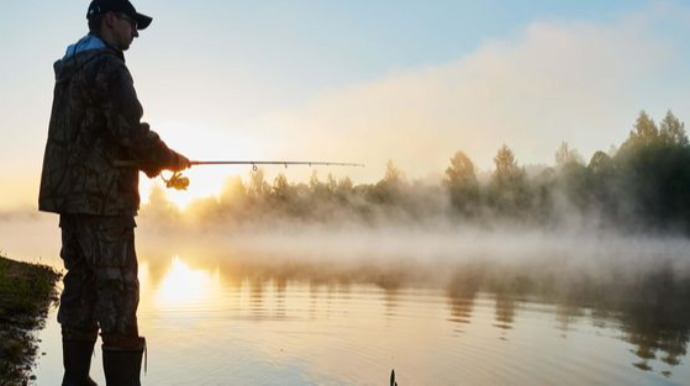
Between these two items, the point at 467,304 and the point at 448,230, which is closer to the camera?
the point at 467,304

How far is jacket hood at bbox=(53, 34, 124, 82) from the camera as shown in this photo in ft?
16.4

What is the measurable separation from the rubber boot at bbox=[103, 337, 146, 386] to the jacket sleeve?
4.82 ft

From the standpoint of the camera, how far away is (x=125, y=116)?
4.90 m

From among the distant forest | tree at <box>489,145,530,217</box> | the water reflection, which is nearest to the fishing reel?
the water reflection

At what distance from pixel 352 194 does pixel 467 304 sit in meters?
119

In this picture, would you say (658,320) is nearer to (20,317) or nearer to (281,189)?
(20,317)

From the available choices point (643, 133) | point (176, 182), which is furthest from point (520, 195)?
point (176, 182)

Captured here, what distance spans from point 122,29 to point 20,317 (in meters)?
8.80

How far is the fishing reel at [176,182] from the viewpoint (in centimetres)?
596

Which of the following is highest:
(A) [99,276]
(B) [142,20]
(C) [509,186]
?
(C) [509,186]

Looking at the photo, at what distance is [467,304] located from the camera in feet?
58.0

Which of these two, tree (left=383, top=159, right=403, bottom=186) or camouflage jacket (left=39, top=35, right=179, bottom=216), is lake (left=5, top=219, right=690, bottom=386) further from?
tree (left=383, top=159, right=403, bottom=186)

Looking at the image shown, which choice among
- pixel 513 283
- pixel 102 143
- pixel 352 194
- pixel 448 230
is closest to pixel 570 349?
pixel 102 143

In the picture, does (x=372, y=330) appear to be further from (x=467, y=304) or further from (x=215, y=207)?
(x=215, y=207)
